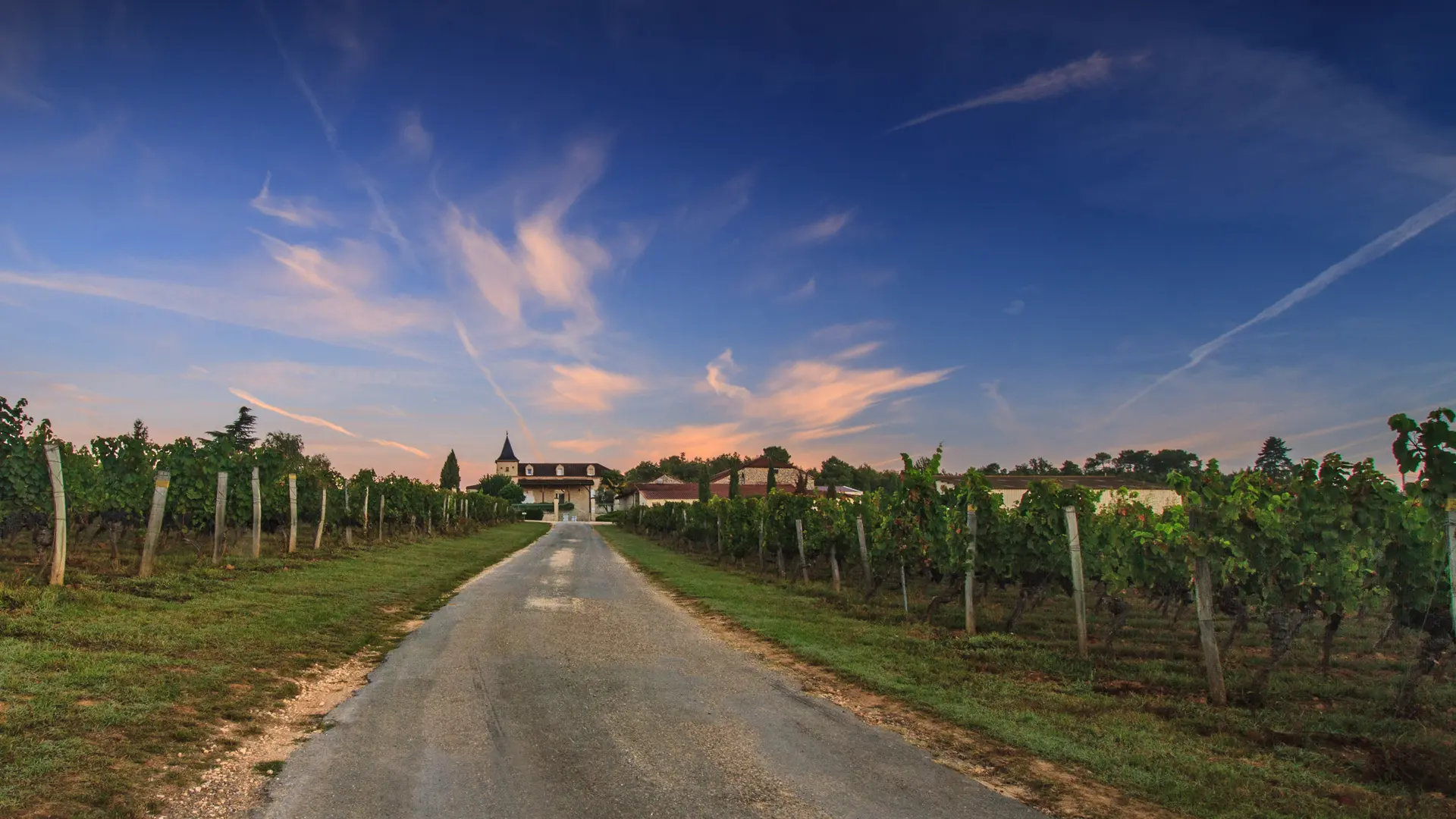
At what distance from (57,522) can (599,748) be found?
9982 millimetres

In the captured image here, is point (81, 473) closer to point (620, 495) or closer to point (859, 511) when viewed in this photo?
point (859, 511)

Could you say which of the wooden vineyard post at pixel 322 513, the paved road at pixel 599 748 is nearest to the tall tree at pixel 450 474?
the wooden vineyard post at pixel 322 513

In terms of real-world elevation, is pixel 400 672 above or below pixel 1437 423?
below

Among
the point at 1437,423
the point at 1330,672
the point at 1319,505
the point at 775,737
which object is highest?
the point at 1437,423

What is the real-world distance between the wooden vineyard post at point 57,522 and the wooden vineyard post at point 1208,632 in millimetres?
14369

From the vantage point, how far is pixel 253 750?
5172 millimetres

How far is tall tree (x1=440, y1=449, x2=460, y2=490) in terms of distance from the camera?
405ft

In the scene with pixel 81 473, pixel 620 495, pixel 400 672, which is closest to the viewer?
pixel 400 672

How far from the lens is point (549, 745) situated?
17.4 ft

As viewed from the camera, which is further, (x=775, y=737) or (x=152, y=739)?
(x=775, y=737)

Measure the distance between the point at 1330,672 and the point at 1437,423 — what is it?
518cm

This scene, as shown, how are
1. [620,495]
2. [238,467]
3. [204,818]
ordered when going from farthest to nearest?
[620,495]
[238,467]
[204,818]

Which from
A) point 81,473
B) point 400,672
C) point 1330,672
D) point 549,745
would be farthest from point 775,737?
point 81,473

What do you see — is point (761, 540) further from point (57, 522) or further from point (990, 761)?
point (990, 761)
